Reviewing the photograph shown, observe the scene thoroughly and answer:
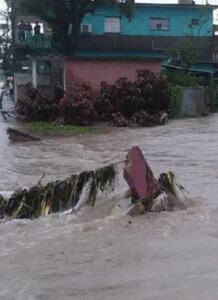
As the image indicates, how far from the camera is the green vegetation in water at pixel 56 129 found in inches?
807

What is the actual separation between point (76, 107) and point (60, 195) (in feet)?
A: 48.1

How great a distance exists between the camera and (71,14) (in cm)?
3319

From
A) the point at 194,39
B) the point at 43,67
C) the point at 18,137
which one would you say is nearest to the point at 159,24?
the point at 194,39

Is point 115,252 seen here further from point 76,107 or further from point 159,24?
point 159,24

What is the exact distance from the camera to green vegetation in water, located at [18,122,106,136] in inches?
807

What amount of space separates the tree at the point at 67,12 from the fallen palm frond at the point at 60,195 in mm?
25197

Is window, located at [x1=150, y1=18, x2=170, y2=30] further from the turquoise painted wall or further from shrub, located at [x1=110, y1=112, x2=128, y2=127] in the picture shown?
shrub, located at [x1=110, y1=112, x2=128, y2=127]

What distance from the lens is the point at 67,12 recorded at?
1313 inches

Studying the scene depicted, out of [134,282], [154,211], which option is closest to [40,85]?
[154,211]

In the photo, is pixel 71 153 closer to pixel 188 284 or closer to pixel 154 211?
pixel 154 211

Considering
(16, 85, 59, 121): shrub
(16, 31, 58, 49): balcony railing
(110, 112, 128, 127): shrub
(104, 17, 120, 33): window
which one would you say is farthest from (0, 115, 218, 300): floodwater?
(104, 17, 120, 33): window

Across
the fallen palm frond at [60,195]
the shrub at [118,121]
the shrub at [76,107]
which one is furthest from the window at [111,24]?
the fallen palm frond at [60,195]

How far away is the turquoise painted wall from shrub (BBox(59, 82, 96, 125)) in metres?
17.2

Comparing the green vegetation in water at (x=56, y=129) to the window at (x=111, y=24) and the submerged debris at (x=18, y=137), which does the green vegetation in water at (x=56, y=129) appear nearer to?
the submerged debris at (x=18, y=137)
